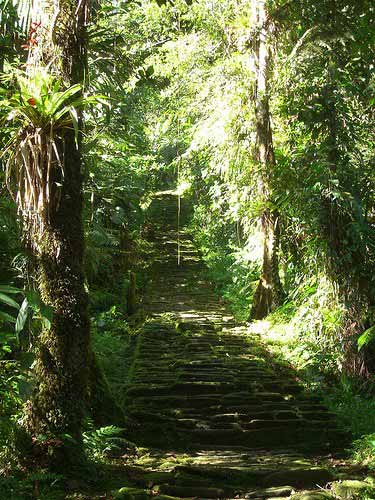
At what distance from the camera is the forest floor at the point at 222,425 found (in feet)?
13.3

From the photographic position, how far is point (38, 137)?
370 cm

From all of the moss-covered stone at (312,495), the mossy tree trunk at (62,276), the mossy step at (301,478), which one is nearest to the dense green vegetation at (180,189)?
the mossy tree trunk at (62,276)

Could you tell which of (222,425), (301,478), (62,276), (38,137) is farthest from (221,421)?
(38,137)

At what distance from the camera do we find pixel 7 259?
552 cm

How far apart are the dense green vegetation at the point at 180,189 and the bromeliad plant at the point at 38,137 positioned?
2 cm

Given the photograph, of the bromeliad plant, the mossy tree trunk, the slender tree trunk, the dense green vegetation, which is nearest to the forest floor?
the dense green vegetation

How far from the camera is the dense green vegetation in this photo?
3705mm

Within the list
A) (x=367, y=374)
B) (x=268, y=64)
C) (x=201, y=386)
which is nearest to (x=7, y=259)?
(x=201, y=386)

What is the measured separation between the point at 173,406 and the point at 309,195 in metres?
3.08

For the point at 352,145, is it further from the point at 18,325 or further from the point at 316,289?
the point at 18,325

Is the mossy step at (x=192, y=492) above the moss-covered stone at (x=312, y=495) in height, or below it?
below

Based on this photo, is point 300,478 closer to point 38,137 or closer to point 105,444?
point 105,444

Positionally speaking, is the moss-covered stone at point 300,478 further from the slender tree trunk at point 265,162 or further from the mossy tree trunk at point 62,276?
the slender tree trunk at point 265,162

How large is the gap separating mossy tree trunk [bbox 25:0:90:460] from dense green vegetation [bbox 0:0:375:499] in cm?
1
